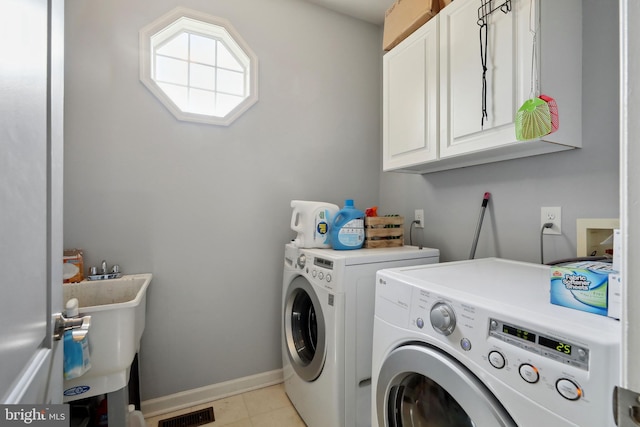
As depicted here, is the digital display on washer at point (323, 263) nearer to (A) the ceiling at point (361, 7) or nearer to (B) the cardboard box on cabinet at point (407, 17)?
(B) the cardboard box on cabinet at point (407, 17)

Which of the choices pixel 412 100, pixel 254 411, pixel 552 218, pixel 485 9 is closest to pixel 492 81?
pixel 485 9

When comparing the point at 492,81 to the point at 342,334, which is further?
the point at 342,334

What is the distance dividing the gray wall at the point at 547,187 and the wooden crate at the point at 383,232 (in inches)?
10.6

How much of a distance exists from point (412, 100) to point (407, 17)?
0.45 m

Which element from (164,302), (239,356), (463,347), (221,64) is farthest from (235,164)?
(463,347)

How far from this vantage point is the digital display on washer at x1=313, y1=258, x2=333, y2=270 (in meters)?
1.36

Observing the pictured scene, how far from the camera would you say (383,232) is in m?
1.76

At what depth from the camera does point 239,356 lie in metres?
1.94

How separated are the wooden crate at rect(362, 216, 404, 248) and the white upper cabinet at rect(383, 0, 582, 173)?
366 millimetres

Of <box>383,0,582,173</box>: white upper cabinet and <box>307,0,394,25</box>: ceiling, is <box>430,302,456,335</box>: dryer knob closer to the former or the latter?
<box>383,0,582,173</box>: white upper cabinet

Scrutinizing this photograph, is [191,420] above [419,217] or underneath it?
underneath

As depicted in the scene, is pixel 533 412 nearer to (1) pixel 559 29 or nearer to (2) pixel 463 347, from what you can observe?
(2) pixel 463 347

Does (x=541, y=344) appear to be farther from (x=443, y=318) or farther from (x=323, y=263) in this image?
(x=323, y=263)

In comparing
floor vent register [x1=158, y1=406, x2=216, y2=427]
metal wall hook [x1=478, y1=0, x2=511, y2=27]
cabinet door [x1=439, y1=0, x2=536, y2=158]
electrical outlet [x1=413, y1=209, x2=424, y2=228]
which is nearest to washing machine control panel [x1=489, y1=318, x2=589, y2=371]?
cabinet door [x1=439, y1=0, x2=536, y2=158]
